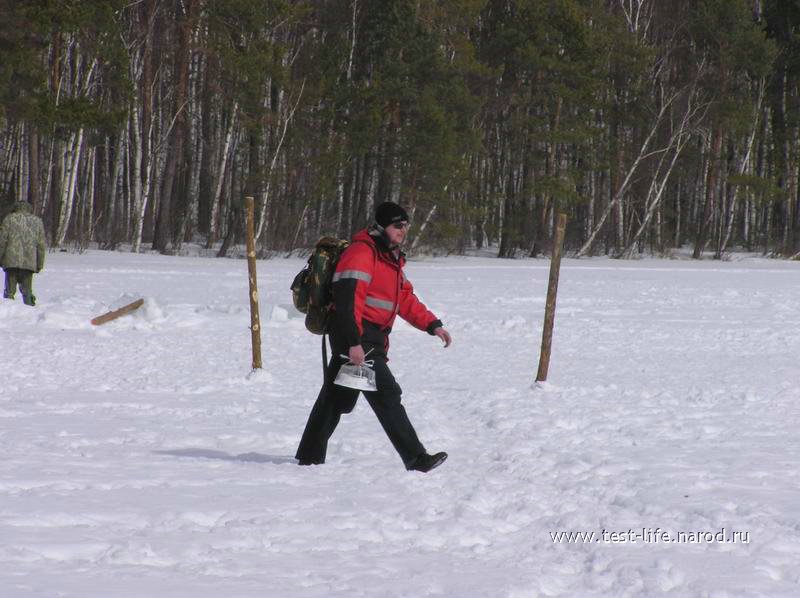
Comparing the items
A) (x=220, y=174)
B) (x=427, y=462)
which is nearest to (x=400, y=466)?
(x=427, y=462)

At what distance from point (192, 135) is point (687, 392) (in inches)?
1248

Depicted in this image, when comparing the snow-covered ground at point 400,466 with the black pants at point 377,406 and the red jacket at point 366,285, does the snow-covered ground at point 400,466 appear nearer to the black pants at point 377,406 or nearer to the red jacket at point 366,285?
the black pants at point 377,406

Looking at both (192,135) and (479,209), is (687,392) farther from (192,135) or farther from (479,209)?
(192,135)

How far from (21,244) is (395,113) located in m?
18.7

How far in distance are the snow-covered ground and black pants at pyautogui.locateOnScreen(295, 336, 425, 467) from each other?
0.19 m

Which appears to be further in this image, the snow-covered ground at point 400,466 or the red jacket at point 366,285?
the red jacket at point 366,285

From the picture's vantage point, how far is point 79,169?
37531mm

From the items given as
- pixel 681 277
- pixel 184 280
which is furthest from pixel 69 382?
pixel 681 277

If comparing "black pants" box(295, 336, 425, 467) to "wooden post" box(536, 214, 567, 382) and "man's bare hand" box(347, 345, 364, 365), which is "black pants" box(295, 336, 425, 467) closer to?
"man's bare hand" box(347, 345, 364, 365)

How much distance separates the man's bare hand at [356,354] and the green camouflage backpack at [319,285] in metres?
0.35

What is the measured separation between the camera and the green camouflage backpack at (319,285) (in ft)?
18.1

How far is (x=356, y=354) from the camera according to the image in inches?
209

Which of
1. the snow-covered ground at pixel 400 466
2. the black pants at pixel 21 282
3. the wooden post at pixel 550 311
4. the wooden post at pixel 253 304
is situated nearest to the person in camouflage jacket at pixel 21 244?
the black pants at pixel 21 282

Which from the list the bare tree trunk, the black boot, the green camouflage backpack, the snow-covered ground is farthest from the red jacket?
the bare tree trunk
